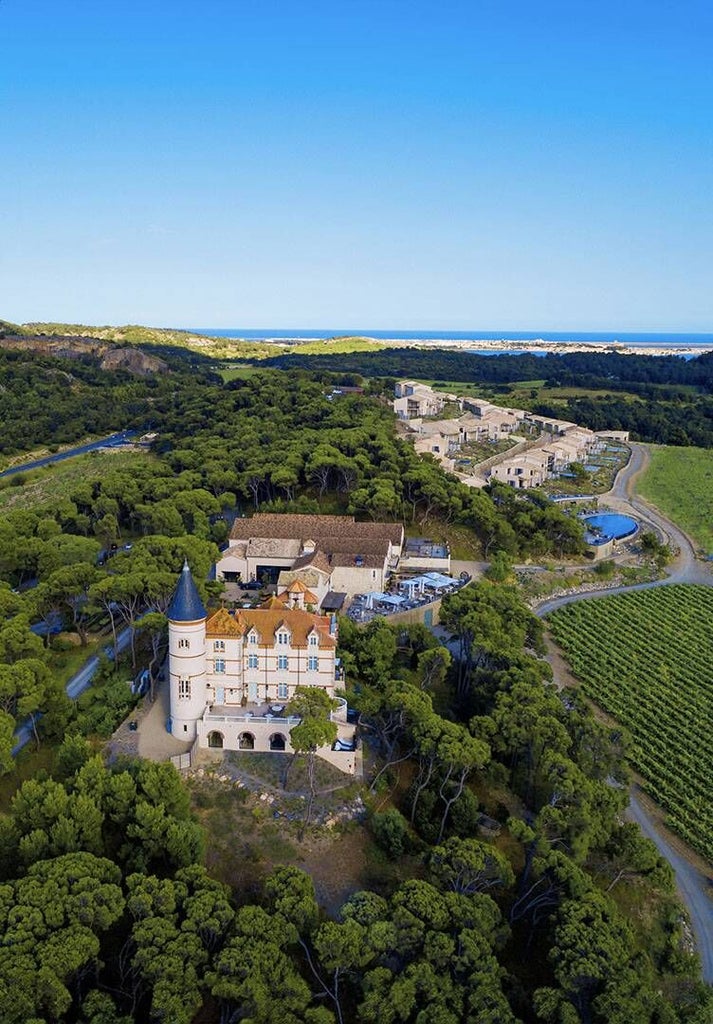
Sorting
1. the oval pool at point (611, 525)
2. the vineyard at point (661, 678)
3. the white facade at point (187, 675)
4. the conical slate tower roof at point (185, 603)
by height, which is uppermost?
the conical slate tower roof at point (185, 603)

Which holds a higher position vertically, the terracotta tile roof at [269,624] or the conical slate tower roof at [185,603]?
the conical slate tower roof at [185,603]

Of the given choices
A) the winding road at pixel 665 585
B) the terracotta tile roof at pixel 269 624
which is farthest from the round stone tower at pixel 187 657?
the winding road at pixel 665 585

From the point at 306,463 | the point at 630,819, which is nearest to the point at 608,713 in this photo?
the point at 630,819

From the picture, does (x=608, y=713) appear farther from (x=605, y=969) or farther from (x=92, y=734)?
(x=92, y=734)

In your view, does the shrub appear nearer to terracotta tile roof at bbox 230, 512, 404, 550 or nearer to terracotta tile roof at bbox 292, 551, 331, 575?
terracotta tile roof at bbox 292, 551, 331, 575

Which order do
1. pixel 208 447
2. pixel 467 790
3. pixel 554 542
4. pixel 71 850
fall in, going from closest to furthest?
pixel 71 850, pixel 467 790, pixel 554 542, pixel 208 447

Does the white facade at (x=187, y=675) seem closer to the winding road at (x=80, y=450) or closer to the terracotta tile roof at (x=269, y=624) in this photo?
the terracotta tile roof at (x=269, y=624)
